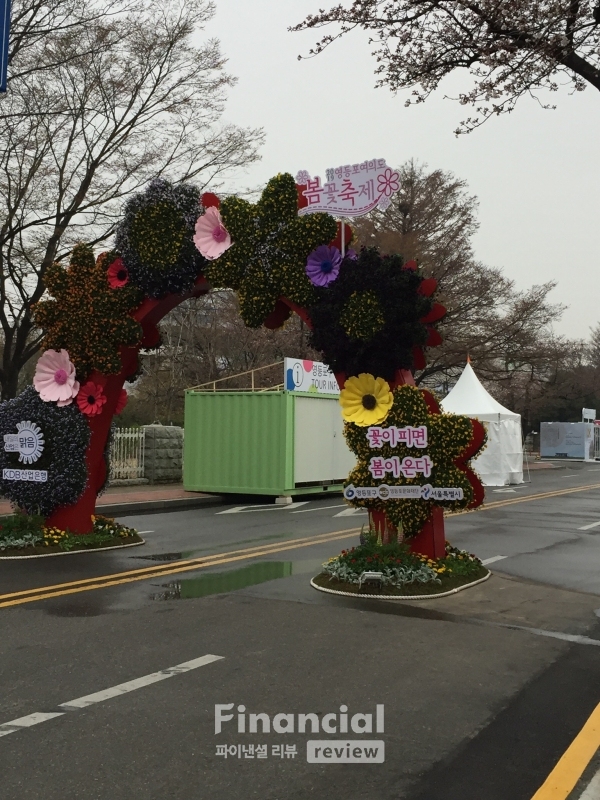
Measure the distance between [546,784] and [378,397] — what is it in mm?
5469

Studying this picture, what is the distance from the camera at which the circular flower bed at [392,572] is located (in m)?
8.48

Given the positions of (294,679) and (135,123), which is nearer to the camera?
(294,679)

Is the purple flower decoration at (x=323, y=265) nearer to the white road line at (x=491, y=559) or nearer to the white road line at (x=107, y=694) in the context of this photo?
the white road line at (x=491, y=559)

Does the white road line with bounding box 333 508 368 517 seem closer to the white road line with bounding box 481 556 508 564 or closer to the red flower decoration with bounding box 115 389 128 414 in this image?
the white road line with bounding box 481 556 508 564

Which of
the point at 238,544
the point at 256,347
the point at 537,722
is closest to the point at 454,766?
the point at 537,722

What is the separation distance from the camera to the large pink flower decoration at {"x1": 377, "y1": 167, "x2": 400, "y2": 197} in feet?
29.9

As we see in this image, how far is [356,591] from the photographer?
27.7 ft

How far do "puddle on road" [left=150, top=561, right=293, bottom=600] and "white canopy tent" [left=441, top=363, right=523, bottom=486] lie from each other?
1802cm

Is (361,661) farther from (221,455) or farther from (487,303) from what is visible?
(487,303)

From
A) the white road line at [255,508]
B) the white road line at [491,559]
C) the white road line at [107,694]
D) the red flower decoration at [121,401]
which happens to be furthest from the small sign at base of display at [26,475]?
the white road line at [255,508]

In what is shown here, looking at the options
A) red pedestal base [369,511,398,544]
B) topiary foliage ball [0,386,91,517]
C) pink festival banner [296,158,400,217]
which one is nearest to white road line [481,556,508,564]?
red pedestal base [369,511,398,544]

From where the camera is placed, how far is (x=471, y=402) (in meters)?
27.4

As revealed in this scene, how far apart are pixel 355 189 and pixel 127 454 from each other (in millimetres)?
15369

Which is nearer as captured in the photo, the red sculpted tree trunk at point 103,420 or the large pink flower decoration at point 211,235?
the large pink flower decoration at point 211,235
